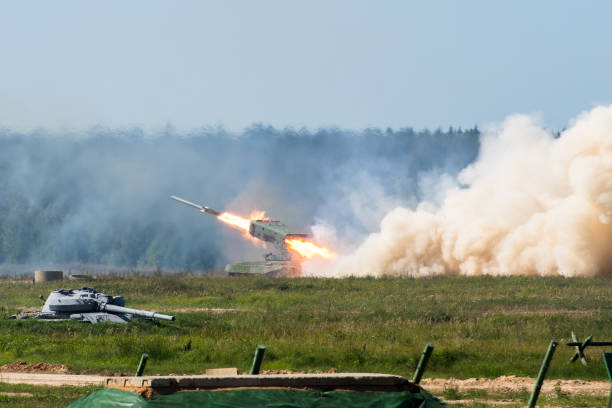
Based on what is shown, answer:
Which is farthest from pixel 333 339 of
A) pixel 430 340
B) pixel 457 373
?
pixel 457 373

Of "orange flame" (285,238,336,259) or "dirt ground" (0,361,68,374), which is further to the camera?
"orange flame" (285,238,336,259)

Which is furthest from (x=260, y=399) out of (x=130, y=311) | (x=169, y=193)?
(x=169, y=193)

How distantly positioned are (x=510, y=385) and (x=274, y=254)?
145ft

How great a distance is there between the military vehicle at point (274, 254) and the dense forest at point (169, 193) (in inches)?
793

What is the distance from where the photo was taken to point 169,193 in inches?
3529

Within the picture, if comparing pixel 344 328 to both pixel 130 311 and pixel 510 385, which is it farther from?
pixel 510 385

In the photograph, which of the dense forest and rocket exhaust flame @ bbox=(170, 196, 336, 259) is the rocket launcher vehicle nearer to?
rocket exhaust flame @ bbox=(170, 196, 336, 259)

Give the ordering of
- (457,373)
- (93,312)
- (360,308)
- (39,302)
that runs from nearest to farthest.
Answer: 1. (457,373)
2. (93,312)
3. (360,308)
4. (39,302)

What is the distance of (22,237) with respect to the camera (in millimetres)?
91562

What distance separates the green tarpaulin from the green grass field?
15.9 meters

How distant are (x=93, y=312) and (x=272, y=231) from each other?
26.8m

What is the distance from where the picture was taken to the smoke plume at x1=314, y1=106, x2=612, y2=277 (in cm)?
5272

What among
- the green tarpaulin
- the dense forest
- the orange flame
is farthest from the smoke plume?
the green tarpaulin

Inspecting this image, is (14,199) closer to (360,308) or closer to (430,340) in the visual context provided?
(360,308)
